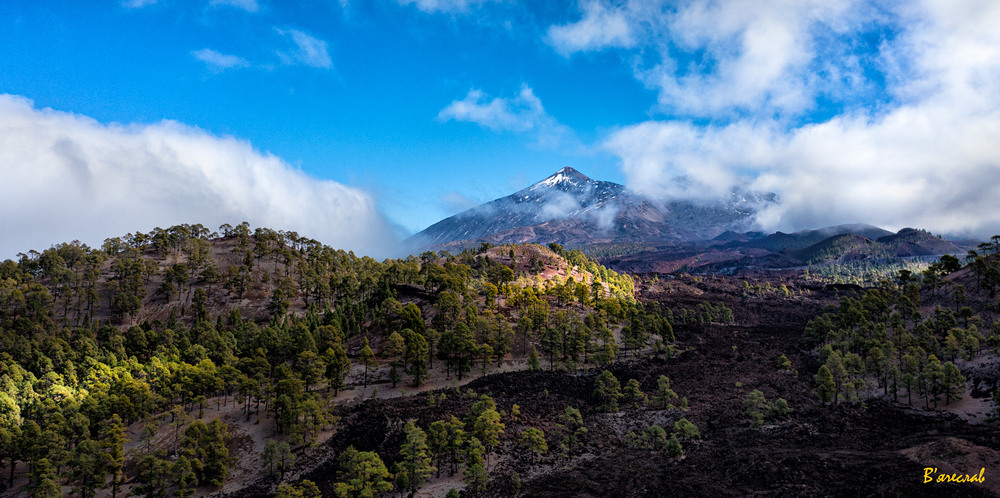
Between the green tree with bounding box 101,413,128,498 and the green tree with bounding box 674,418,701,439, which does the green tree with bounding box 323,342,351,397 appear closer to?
the green tree with bounding box 101,413,128,498

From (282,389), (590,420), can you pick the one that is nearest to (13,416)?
(282,389)

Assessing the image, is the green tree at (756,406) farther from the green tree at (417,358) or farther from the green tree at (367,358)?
the green tree at (367,358)

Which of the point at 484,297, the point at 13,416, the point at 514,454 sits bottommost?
the point at 514,454

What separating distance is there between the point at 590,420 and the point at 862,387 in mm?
45293

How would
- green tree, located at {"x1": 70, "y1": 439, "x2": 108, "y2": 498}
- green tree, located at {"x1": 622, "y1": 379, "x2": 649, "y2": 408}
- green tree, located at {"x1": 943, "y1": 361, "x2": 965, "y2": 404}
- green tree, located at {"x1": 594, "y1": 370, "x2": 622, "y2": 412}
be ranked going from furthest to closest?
green tree, located at {"x1": 622, "y1": 379, "x2": 649, "y2": 408}, green tree, located at {"x1": 594, "y1": 370, "x2": 622, "y2": 412}, green tree, located at {"x1": 943, "y1": 361, "x2": 965, "y2": 404}, green tree, located at {"x1": 70, "y1": 439, "x2": 108, "y2": 498}

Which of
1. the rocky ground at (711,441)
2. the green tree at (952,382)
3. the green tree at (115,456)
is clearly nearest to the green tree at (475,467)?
the rocky ground at (711,441)

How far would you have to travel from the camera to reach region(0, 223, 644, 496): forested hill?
65.7 m

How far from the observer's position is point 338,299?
14650 cm

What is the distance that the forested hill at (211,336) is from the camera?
65688mm

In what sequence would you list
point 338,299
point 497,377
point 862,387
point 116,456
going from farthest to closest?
point 338,299 → point 497,377 → point 862,387 → point 116,456

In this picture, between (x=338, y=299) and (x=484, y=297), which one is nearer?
(x=484, y=297)

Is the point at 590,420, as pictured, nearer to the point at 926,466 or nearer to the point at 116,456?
the point at 926,466

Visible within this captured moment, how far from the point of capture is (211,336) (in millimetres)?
104438

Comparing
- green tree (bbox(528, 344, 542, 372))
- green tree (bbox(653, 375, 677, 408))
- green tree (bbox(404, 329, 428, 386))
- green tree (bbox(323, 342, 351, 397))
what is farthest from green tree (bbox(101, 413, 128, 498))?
green tree (bbox(653, 375, 677, 408))
